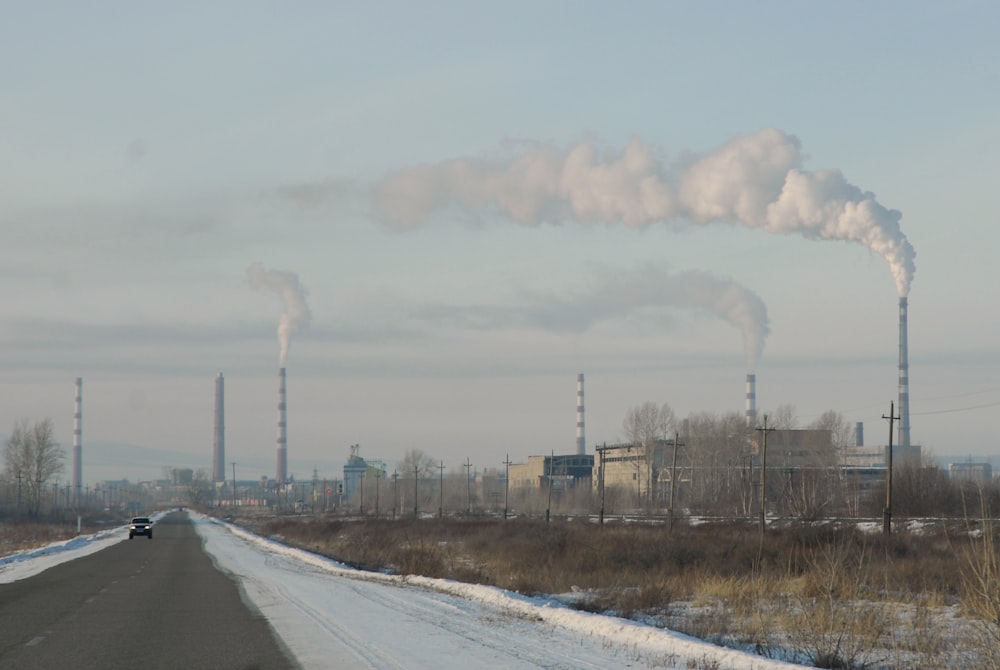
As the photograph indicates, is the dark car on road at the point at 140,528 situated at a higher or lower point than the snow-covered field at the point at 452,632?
lower

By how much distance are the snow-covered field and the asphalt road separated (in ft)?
2.10

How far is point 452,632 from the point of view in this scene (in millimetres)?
17719

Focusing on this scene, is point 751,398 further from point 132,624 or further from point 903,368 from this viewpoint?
point 132,624

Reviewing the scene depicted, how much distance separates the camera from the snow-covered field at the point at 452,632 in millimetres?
14289

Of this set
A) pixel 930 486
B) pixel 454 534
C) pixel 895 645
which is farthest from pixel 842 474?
pixel 895 645

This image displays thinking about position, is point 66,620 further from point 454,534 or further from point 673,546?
point 454,534

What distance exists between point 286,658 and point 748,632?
8.47 metres

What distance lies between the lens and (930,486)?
300ft

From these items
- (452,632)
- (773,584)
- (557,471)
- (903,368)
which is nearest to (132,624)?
(452,632)

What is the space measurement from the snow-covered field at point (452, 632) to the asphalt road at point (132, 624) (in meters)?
0.64

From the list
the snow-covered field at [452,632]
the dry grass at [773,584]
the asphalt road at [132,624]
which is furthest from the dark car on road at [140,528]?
the snow-covered field at [452,632]

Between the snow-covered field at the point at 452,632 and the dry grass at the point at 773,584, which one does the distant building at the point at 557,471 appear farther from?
the snow-covered field at the point at 452,632

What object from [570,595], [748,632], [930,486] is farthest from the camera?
[930,486]

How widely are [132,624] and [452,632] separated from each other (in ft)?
17.9
